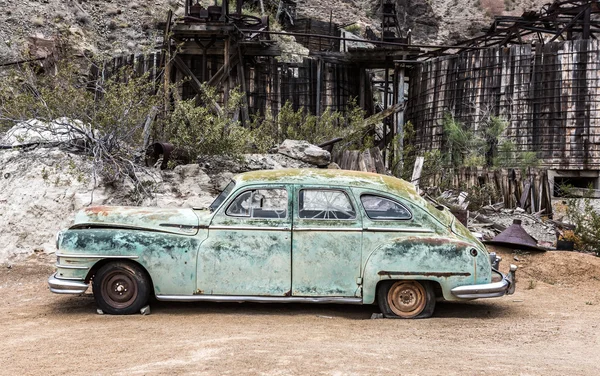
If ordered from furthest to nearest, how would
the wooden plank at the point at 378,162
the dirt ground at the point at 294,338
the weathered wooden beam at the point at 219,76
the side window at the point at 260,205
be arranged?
1. the weathered wooden beam at the point at 219,76
2. the wooden plank at the point at 378,162
3. the side window at the point at 260,205
4. the dirt ground at the point at 294,338

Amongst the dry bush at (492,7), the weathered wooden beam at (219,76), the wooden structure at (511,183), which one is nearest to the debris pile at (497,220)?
the wooden structure at (511,183)

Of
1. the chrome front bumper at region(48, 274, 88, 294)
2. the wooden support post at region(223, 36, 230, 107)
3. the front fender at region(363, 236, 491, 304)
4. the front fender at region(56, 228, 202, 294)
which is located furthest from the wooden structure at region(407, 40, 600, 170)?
the chrome front bumper at region(48, 274, 88, 294)

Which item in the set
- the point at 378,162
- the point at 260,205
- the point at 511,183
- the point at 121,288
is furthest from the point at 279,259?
the point at 511,183

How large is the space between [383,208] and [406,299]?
1012 mm

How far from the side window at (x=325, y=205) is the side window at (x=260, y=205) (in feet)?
0.68

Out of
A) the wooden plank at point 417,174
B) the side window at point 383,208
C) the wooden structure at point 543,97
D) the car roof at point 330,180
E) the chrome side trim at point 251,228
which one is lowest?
the chrome side trim at point 251,228

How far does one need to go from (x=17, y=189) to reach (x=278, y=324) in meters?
5.63

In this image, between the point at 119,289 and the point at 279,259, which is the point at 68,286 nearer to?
the point at 119,289

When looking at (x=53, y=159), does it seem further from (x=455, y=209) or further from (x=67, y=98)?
(x=455, y=209)

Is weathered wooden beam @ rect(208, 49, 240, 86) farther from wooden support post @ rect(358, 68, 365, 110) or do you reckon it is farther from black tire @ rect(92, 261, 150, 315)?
black tire @ rect(92, 261, 150, 315)

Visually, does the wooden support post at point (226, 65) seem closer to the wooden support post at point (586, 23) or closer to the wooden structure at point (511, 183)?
the wooden structure at point (511, 183)

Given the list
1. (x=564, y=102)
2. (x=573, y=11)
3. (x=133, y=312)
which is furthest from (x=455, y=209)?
(x=573, y=11)

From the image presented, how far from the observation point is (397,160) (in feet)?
51.9

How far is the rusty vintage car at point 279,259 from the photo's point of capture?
6844 mm
